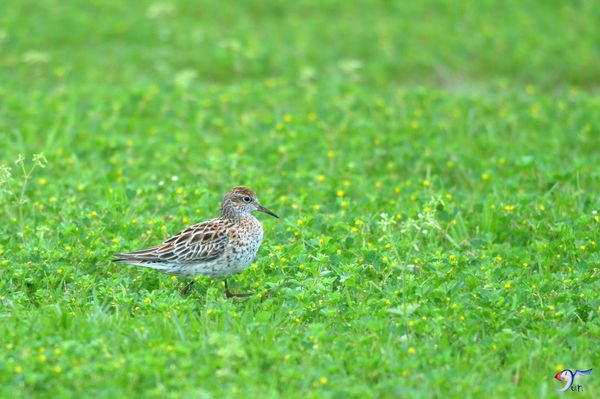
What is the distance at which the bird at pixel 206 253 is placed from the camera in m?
9.36

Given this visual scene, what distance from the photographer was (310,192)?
1236cm

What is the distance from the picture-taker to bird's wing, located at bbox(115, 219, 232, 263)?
30.7 feet

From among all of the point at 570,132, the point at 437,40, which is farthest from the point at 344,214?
the point at 437,40

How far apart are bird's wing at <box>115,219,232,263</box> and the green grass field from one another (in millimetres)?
350

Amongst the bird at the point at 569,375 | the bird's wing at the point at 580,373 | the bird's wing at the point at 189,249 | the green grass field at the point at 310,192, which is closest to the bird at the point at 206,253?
the bird's wing at the point at 189,249

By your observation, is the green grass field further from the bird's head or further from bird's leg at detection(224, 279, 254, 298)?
the bird's head

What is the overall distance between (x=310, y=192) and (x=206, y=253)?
3.16 metres

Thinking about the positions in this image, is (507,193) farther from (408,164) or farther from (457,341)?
(457,341)

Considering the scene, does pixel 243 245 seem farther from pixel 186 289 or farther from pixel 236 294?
pixel 186 289

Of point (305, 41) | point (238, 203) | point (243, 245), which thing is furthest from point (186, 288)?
point (305, 41)

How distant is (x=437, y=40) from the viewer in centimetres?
1966

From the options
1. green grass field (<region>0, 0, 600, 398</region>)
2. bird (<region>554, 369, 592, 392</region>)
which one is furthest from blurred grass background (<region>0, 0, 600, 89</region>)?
bird (<region>554, 369, 592, 392</region>)

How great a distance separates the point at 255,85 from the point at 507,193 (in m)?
5.90

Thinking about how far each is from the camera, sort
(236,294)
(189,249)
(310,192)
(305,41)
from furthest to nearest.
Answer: (305,41)
(310,192)
(236,294)
(189,249)
